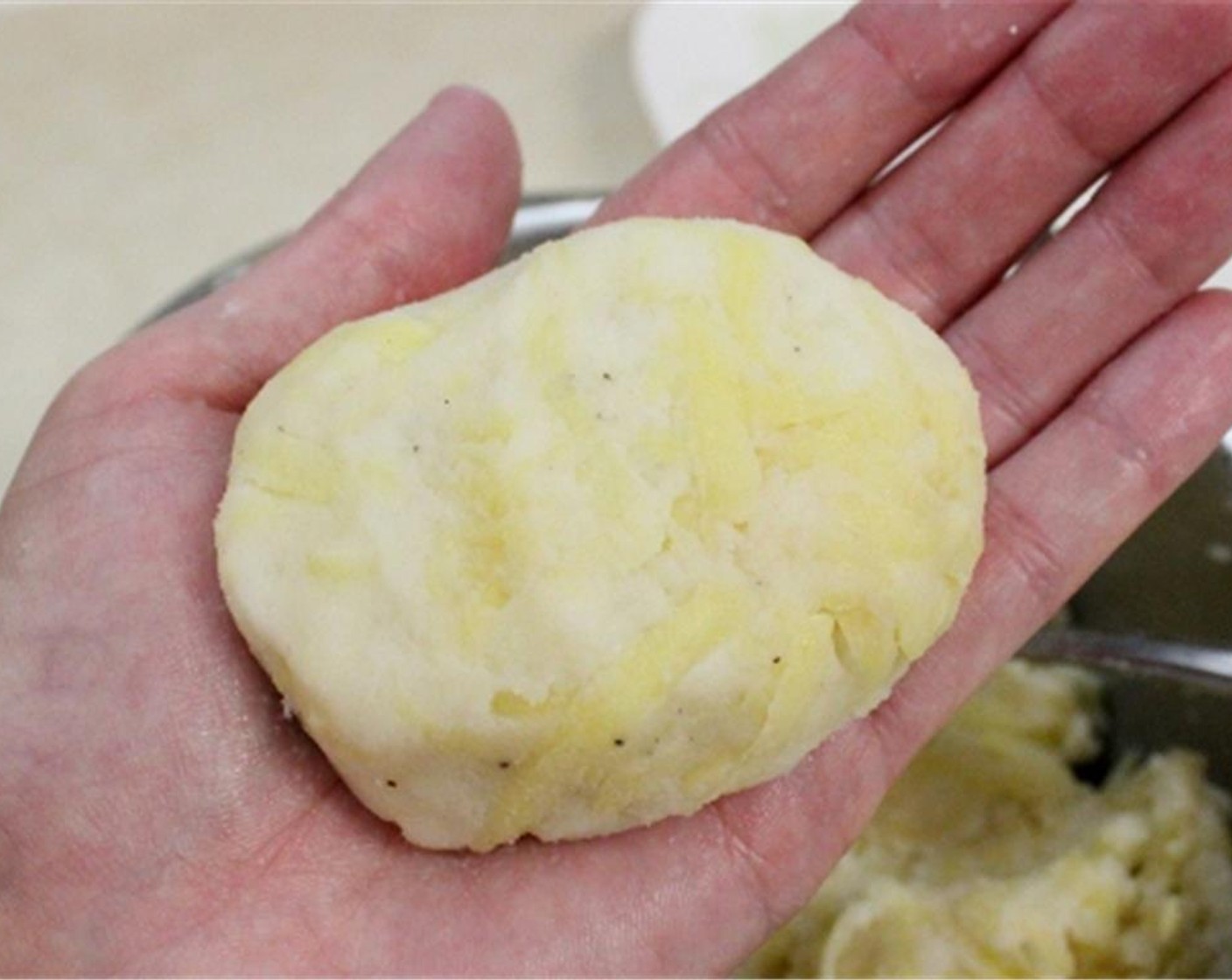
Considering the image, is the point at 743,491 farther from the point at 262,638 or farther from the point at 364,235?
the point at 364,235

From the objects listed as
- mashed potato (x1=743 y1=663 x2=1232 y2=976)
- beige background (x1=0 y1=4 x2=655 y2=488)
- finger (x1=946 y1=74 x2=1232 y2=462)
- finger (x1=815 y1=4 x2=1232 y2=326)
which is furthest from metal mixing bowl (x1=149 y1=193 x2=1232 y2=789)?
beige background (x1=0 y1=4 x2=655 y2=488)

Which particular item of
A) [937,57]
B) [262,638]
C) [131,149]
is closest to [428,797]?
[262,638]

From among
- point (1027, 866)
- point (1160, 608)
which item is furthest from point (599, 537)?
point (1160, 608)

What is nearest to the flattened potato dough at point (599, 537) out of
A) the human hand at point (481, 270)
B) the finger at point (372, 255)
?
the human hand at point (481, 270)

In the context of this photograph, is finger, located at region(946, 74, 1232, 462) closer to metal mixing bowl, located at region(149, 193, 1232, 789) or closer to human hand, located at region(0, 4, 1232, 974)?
human hand, located at region(0, 4, 1232, 974)

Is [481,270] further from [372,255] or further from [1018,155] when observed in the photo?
[1018,155]

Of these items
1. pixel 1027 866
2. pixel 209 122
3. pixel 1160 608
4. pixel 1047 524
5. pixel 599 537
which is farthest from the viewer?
pixel 209 122
